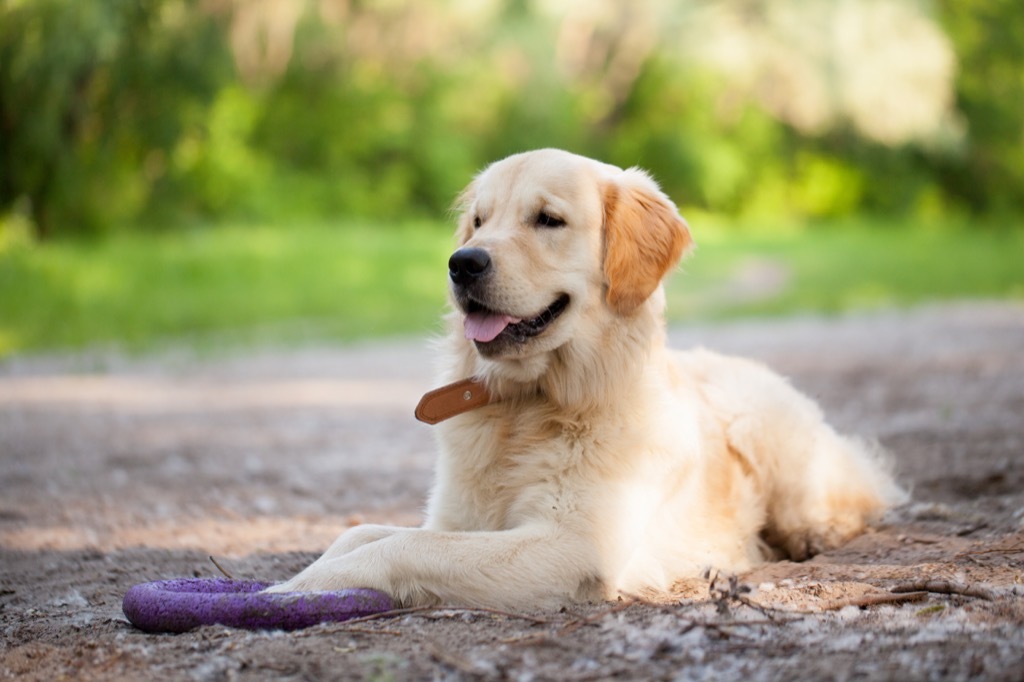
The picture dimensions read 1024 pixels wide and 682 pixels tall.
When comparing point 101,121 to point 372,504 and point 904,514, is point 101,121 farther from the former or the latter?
point 904,514

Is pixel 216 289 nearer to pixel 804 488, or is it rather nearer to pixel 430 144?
pixel 804 488

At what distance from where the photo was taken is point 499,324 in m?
3.69

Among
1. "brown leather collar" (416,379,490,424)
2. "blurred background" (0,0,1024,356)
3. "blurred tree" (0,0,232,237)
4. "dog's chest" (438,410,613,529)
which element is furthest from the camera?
"blurred background" (0,0,1024,356)

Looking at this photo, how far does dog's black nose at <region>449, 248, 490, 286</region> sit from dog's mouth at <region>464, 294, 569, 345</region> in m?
0.11

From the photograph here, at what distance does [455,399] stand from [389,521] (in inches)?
51.9

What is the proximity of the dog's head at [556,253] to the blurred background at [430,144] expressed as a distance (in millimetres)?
678

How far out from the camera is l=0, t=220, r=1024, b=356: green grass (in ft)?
44.7

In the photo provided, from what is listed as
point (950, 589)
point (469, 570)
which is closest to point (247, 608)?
point (469, 570)

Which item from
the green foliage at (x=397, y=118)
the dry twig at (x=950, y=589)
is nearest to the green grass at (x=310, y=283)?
the green foliage at (x=397, y=118)

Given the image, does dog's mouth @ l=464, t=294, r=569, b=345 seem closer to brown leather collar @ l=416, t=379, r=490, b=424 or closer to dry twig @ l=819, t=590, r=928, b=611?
brown leather collar @ l=416, t=379, r=490, b=424

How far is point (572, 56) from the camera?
35.1 metres

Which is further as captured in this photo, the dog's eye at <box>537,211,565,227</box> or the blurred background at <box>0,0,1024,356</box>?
the blurred background at <box>0,0,1024,356</box>

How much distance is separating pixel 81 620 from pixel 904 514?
3.45 metres

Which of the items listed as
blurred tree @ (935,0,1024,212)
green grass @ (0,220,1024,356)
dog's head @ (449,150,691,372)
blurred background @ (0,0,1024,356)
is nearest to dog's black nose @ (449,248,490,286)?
dog's head @ (449,150,691,372)
